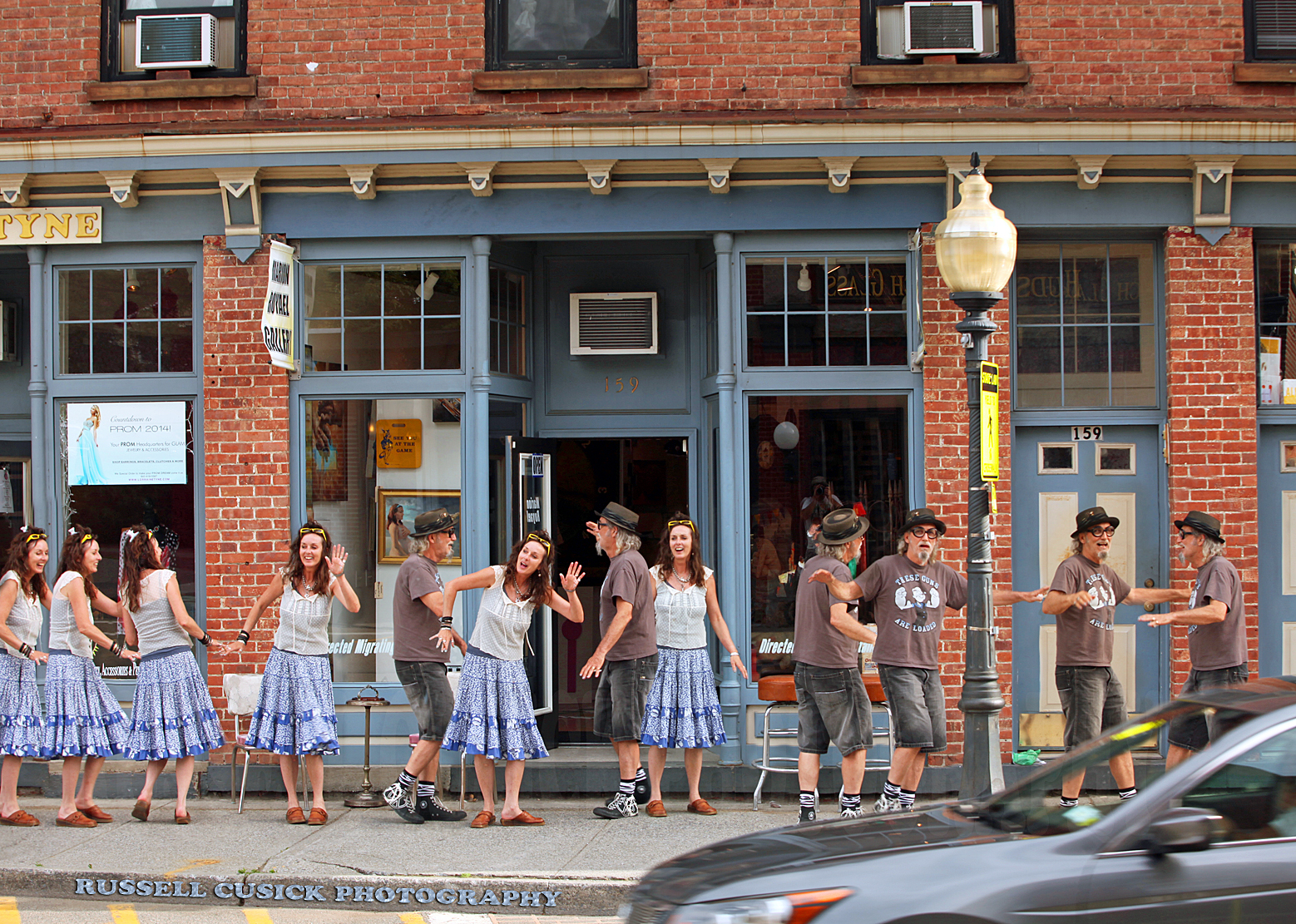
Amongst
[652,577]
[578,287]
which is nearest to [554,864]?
[652,577]

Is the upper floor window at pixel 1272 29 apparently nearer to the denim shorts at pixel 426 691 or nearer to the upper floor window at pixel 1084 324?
the upper floor window at pixel 1084 324

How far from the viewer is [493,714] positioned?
7.70 m

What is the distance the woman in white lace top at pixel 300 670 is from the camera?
7887 millimetres

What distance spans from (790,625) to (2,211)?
6.71 meters

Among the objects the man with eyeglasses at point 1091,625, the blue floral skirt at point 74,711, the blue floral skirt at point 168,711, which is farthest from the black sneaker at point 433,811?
the man with eyeglasses at point 1091,625

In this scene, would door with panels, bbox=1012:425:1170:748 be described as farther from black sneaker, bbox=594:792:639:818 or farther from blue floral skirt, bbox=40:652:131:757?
blue floral skirt, bbox=40:652:131:757

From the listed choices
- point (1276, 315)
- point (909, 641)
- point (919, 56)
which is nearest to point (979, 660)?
point (909, 641)

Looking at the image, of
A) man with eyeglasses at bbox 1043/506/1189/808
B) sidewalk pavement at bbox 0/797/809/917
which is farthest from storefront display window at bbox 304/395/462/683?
man with eyeglasses at bbox 1043/506/1189/808

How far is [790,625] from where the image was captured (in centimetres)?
898

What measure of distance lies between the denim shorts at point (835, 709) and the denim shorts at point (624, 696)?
115cm

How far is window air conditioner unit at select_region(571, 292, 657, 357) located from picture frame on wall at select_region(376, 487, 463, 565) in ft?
5.16

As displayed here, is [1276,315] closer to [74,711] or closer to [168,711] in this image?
[168,711]

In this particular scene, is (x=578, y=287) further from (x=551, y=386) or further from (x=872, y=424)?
(x=872, y=424)

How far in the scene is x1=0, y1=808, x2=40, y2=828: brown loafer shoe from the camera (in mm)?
8008
